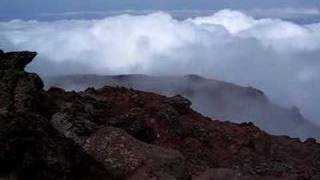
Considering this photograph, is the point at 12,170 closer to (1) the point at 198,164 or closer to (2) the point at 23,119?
(2) the point at 23,119

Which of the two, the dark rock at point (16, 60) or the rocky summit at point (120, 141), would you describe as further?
the dark rock at point (16, 60)

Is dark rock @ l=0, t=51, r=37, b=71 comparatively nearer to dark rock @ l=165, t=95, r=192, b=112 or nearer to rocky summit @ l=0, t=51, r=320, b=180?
rocky summit @ l=0, t=51, r=320, b=180

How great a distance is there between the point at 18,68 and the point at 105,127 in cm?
637

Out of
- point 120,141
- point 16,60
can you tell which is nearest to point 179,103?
point 120,141

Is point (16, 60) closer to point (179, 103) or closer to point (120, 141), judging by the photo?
point (120, 141)

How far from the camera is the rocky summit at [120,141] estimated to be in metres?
34.7

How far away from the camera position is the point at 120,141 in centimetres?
4000

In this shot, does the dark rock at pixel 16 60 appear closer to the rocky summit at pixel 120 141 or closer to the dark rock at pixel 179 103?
the rocky summit at pixel 120 141

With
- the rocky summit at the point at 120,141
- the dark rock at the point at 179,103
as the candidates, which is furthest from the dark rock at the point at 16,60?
the dark rock at the point at 179,103

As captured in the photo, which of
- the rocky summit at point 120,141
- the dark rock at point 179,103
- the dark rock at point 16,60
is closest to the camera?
the rocky summit at point 120,141

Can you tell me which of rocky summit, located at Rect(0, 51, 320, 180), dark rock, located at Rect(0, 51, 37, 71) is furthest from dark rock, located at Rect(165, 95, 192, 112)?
dark rock, located at Rect(0, 51, 37, 71)

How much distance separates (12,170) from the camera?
33531mm

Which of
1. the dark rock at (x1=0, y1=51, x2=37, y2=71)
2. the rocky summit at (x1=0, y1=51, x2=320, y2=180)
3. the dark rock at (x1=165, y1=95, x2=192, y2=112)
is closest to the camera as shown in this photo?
Answer: the rocky summit at (x1=0, y1=51, x2=320, y2=180)

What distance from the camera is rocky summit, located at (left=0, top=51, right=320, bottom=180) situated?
3466 cm
